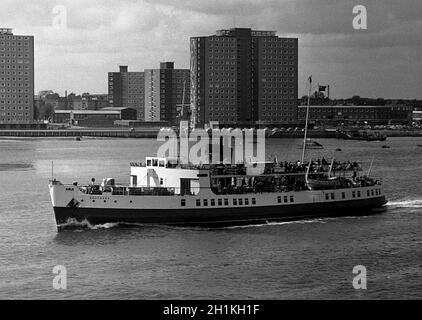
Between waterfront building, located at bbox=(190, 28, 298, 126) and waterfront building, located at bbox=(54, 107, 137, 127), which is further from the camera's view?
waterfront building, located at bbox=(54, 107, 137, 127)

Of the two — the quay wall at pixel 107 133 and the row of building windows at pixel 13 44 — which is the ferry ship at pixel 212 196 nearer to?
the quay wall at pixel 107 133

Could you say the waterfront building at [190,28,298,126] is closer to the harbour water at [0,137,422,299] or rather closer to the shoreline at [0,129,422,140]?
the shoreline at [0,129,422,140]

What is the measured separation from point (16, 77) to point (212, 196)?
107m

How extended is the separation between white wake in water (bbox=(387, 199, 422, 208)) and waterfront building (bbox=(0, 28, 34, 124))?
332 ft

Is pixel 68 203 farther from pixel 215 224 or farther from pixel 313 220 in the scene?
pixel 313 220

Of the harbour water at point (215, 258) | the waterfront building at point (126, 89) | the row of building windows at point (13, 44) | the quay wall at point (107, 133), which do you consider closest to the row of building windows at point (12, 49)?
the row of building windows at point (13, 44)

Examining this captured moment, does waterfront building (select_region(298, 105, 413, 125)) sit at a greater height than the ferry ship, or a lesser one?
greater

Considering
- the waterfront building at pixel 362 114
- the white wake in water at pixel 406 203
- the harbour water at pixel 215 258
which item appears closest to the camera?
the harbour water at pixel 215 258

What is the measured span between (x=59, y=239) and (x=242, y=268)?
6.38 metres

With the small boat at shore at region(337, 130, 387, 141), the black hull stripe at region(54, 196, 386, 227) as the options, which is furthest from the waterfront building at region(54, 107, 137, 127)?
the black hull stripe at region(54, 196, 386, 227)

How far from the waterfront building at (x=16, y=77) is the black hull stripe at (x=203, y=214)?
10519cm

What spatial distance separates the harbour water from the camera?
19219 mm

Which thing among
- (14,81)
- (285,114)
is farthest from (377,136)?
(14,81)

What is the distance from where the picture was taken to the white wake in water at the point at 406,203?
1306 inches
